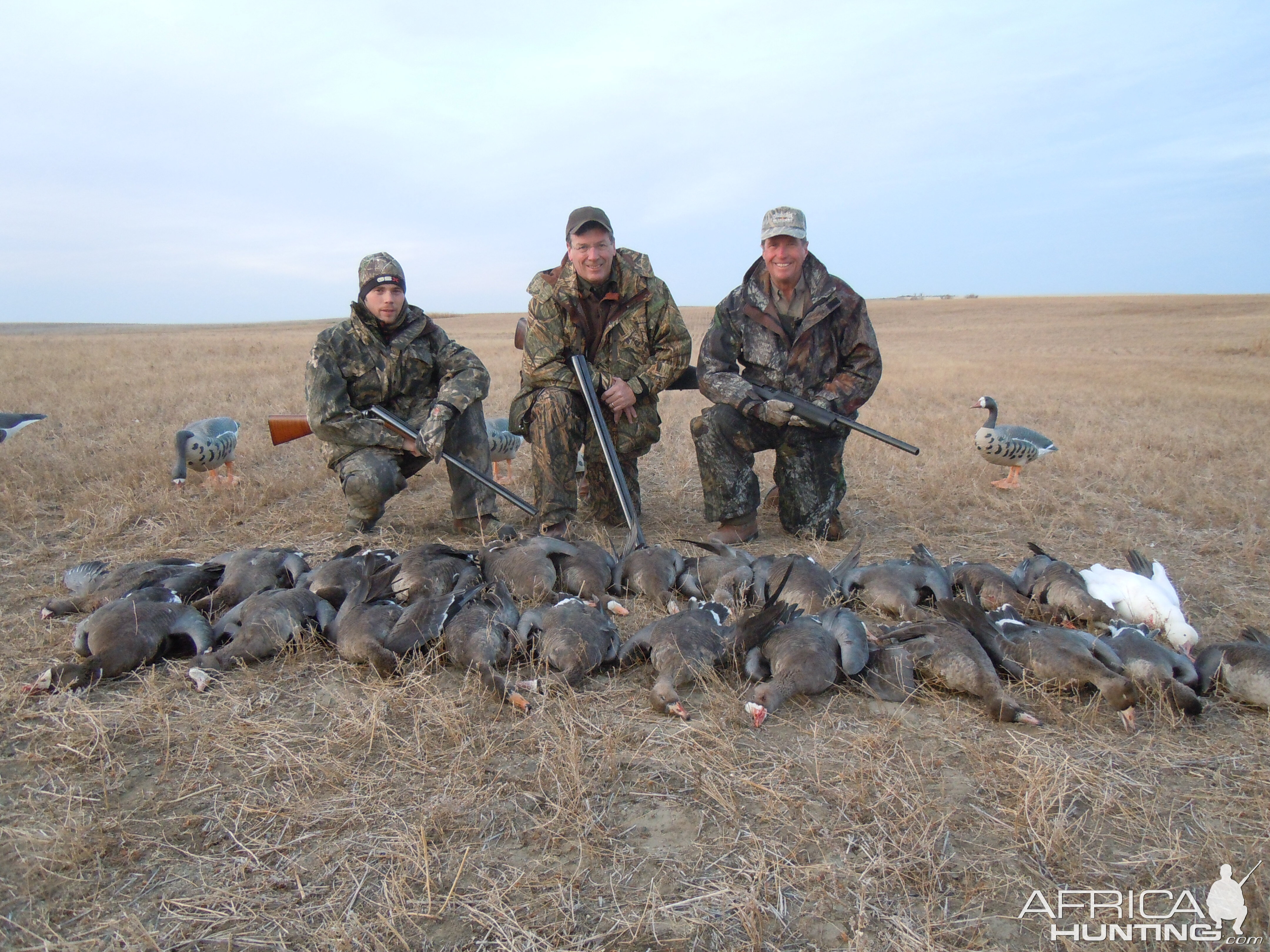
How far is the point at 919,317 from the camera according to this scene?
3762cm

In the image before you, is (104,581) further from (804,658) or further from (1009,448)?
(1009,448)

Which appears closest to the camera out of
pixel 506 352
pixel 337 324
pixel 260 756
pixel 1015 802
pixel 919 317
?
pixel 1015 802

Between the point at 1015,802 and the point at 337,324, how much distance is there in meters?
5.11

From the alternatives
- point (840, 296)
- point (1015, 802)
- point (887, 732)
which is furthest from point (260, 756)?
point (840, 296)

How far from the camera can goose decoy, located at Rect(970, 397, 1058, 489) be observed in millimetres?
6809

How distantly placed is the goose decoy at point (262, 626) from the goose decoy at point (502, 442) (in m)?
2.82

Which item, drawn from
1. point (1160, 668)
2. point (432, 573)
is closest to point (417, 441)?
point (432, 573)

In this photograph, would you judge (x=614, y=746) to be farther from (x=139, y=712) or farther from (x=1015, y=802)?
(x=139, y=712)

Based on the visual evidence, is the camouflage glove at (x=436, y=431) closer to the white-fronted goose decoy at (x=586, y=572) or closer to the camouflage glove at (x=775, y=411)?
the white-fronted goose decoy at (x=586, y=572)

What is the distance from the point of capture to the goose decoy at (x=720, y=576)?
4.46m

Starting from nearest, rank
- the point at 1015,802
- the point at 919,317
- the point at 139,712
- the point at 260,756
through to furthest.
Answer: the point at 1015,802, the point at 260,756, the point at 139,712, the point at 919,317

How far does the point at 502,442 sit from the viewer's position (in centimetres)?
704

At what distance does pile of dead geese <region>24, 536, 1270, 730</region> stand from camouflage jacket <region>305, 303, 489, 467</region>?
1123 mm

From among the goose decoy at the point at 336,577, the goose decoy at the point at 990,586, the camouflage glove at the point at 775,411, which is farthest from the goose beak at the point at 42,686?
the goose decoy at the point at 990,586
